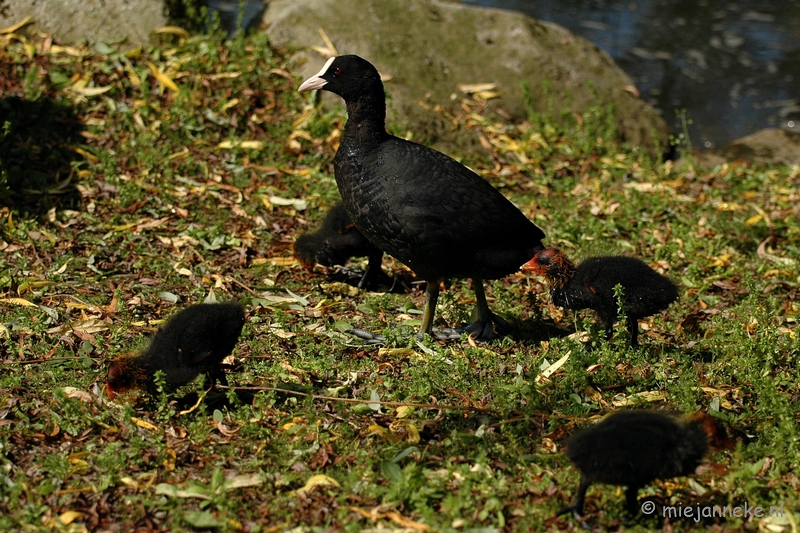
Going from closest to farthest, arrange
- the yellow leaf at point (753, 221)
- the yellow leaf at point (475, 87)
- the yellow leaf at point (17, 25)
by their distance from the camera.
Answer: the yellow leaf at point (753, 221)
the yellow leaf at point (17, 25)
the yellow leaf at point (475, 87)

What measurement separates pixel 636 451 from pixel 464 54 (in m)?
6.83

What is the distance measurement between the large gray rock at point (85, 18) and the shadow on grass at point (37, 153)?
1.10 meters

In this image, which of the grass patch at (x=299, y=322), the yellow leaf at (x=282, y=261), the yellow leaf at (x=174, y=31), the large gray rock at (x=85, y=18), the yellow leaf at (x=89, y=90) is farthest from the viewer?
the yellow leaf at (x=174, y=31)

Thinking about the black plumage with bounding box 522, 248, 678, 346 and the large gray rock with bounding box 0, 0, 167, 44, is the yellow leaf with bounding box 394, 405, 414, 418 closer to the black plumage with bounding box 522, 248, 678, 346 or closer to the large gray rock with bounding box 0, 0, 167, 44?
the black plumage with bounding box 522, 248, 678, 346

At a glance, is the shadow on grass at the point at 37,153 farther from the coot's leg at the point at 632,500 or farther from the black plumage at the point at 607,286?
the coot's leg at the point at 632,500

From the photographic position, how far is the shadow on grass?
726cm

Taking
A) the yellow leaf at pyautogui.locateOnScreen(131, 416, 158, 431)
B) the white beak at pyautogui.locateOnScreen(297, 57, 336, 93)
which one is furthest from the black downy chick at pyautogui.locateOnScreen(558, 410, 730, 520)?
the white beak at pyautogui.locateOnScreen(297, 57, 336, 93)

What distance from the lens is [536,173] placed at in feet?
28.2

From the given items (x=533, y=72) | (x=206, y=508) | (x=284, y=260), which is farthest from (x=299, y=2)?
(x=206, y=508)

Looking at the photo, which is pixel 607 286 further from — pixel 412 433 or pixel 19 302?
pixel 19 302

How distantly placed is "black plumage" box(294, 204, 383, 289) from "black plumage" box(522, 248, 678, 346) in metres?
1.44

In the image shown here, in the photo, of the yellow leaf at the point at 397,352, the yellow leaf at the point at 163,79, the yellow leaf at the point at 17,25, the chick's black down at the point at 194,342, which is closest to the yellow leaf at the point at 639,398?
the yellow leaf at the point at 397,352

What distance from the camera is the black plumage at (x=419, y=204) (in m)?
5.34

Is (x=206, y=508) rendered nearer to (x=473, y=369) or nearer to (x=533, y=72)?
(x=473, y=369)
